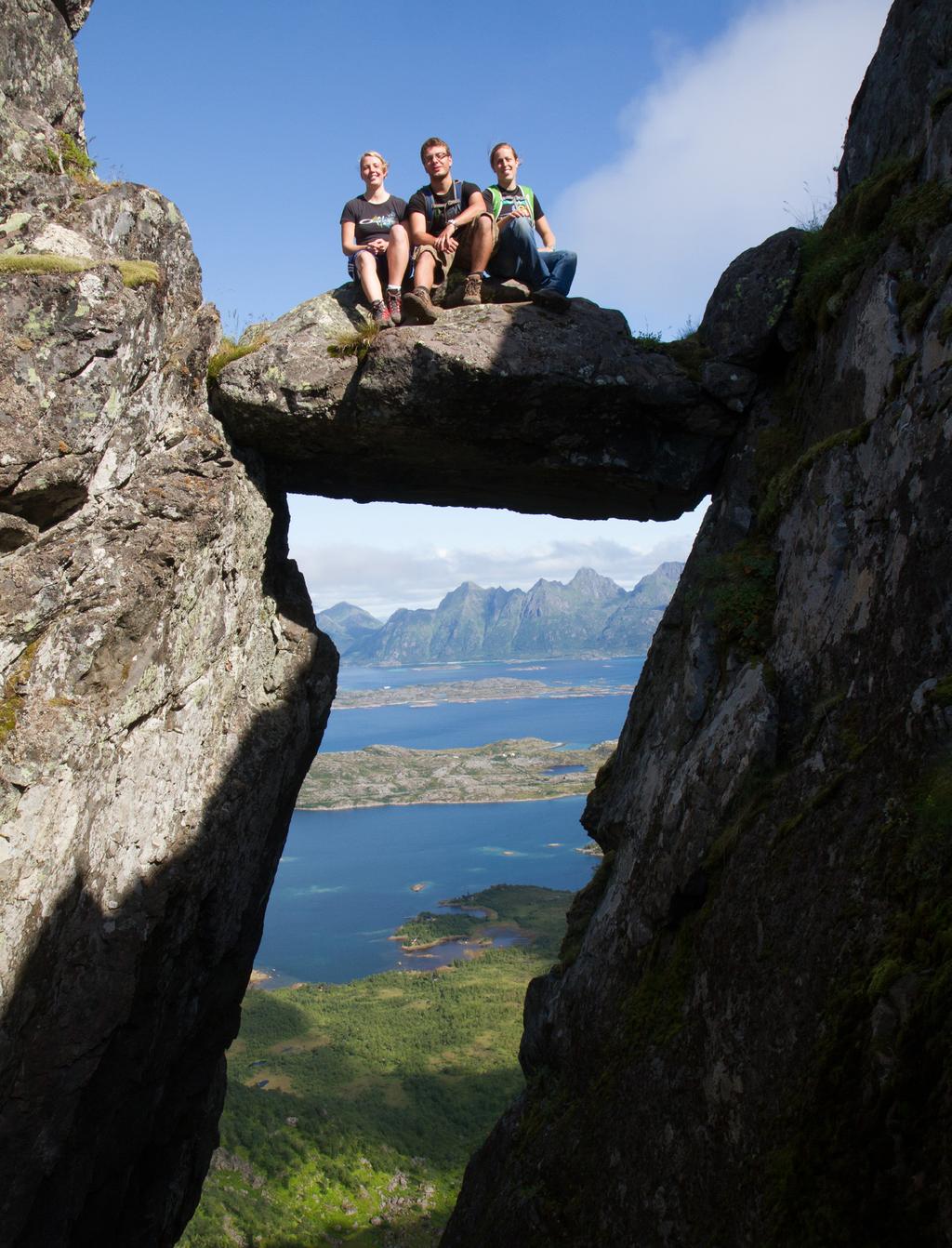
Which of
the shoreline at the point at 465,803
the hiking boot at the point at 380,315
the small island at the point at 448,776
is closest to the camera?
the hiking boot at the point at 380,315

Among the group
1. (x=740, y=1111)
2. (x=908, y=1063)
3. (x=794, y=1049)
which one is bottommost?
(x=740, y=1111)

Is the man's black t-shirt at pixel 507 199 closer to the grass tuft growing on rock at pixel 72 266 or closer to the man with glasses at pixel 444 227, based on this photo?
the man with glasses at pixel 444 227

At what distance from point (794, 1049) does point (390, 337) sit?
8.67 meters

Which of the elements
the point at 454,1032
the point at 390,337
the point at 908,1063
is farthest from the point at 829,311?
the point at 454,1032

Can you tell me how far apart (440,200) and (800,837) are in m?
Result: 9.21

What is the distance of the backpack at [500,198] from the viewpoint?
10.9 meters

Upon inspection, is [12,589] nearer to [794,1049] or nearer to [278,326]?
[278,326]

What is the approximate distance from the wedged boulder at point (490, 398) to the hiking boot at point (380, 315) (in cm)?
30

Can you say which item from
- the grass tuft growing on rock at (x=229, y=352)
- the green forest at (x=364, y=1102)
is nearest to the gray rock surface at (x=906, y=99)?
the grass tuft growing on rock at (x=229, y=352)

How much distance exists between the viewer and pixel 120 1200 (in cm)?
1070

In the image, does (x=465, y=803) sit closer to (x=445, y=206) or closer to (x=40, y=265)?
(x=445, y=206)

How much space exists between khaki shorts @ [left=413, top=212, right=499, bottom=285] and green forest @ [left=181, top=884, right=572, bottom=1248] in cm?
2260

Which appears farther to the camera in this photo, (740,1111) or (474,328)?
(474,328)

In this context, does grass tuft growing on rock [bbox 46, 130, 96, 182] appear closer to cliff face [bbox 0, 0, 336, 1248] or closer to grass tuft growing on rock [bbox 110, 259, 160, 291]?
cliff face [bbox 0, 0, 336, 1248]
